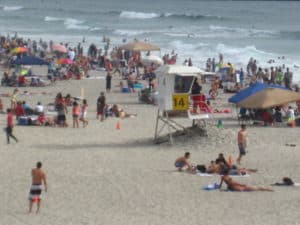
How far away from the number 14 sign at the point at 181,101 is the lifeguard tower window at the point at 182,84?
0.46 ft

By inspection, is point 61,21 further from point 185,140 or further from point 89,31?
point 185,140

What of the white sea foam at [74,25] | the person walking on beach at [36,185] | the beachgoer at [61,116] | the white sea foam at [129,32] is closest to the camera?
the person walking on beach at [36,185]

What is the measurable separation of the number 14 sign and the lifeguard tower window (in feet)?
0.46

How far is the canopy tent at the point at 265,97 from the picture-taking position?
24.5 m

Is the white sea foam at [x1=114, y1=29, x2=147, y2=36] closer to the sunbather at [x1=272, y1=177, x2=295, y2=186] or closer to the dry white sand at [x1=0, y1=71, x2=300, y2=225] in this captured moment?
the dry white sand at [x1=0, y1=71, x2=300, y2=225]

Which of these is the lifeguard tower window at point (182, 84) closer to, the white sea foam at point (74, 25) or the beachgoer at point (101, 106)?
the beachgoer at point (101, 106)

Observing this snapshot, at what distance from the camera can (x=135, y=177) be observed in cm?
1853

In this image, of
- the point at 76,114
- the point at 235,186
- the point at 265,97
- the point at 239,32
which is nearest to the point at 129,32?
the point at 239,32

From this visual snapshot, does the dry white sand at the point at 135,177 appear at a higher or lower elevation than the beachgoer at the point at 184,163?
lower

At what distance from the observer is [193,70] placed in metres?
22.0

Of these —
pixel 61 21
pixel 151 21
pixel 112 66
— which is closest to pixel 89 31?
pixel 61 21

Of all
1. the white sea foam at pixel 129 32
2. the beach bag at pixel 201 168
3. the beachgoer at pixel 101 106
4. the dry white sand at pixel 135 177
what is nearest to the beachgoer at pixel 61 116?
the dry white sand at pixel 135 177

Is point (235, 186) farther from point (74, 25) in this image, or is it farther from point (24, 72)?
point (74, 25)

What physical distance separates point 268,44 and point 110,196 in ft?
156
